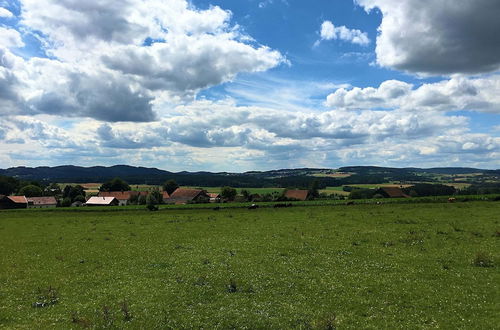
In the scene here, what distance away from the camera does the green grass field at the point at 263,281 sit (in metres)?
13.3

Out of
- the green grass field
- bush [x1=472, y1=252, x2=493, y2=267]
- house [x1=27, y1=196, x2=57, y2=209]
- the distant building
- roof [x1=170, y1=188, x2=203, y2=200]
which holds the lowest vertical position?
house [x1=27, y1=196, x2=57, y2=209]

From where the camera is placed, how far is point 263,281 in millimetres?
17797

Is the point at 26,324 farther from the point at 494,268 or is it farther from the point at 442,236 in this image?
the point at 442,236

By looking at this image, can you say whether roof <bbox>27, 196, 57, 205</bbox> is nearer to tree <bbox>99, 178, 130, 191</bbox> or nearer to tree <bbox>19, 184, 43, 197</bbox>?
tree <bbox>19, 184, 43, 197</bbox>

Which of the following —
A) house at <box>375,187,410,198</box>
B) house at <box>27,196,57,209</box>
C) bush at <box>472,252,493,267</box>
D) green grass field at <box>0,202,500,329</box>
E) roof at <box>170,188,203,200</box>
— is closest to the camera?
green grass field at <box>0,202,500,329</box>

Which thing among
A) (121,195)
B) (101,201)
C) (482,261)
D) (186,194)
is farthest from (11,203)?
(482,261)

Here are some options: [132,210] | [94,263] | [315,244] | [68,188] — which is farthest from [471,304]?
[68,188]

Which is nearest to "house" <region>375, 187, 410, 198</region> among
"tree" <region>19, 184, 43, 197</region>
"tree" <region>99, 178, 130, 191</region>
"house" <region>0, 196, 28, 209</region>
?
"tree" <region>99, 178, 130, 191</region>

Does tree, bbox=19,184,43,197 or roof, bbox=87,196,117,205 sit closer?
roof, bbox=87,196,117,205

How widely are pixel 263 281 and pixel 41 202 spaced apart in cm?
15454

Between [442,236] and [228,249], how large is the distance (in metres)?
17.2

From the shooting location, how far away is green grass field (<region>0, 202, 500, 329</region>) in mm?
13258

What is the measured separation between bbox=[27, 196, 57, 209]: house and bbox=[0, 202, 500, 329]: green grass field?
423 ft

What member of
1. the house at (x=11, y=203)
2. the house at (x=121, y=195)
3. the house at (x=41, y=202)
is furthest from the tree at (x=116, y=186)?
the house at (x=11, y=203)
